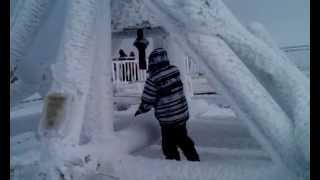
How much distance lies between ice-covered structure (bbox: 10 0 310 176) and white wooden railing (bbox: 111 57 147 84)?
42mm

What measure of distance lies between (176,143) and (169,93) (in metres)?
0.19

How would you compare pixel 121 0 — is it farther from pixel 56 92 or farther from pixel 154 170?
pixel 154 170

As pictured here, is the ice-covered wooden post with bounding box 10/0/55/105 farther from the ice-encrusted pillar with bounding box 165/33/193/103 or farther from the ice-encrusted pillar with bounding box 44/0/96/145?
Answer: the ice-encrusted pillar with bounding box 165/33/193/103

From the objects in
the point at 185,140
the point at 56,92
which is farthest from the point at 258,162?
the point at 56,92

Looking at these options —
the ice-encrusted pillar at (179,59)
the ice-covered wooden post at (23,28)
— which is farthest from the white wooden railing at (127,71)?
the ice-covered wooden post at (23,28)

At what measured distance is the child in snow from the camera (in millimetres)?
1412

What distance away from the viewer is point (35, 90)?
5.03 ft

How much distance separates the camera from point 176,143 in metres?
1.43

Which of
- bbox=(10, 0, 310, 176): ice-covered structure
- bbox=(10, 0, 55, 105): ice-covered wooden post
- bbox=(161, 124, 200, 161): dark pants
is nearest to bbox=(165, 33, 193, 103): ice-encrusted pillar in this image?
bbox=(10, 0, 310, 176): ice-covered structure

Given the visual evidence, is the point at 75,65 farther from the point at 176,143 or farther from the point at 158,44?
the point at 176,143

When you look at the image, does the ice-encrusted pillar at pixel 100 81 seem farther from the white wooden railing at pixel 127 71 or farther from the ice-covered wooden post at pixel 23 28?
the ice-covered wooden post at pixel 23 28

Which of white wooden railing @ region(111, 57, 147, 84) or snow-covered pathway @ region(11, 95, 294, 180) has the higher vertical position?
white wooden railing @ region(111, 57, 147, 84)

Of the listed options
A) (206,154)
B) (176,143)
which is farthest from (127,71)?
(206,154)

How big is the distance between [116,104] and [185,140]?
0.34m
